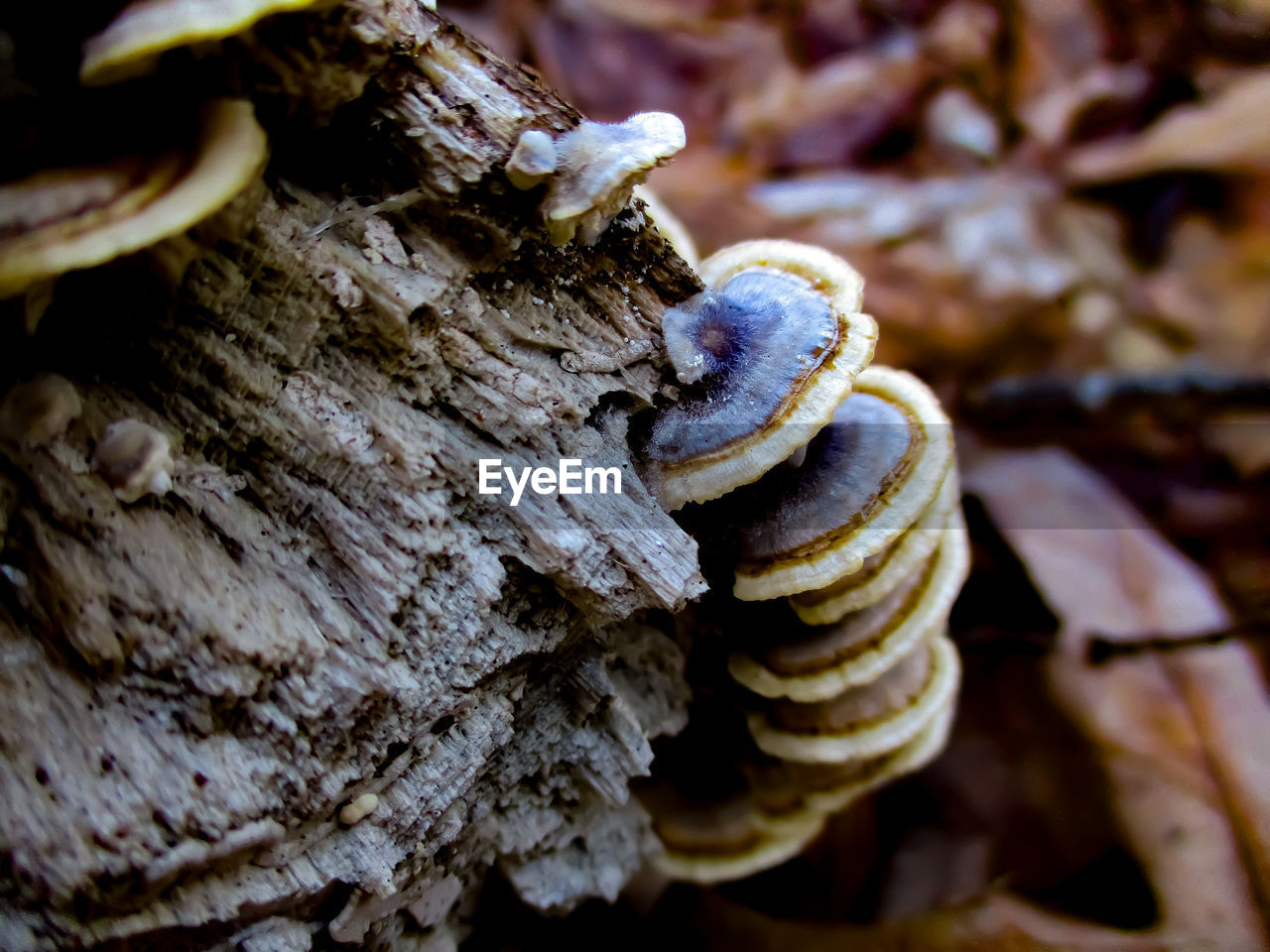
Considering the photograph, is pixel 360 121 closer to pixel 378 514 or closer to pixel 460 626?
pixel 378 514

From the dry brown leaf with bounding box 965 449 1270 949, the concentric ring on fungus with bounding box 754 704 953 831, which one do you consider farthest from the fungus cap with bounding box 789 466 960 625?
the dry brown leaf with bounding box 965 449 1270 949

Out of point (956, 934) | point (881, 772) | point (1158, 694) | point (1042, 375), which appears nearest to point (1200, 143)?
point (1042, 375)

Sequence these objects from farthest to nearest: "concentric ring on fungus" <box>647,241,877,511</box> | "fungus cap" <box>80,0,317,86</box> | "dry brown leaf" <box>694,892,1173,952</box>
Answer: "dry brown leaf" <box>694,892,1173,952</box> → "concentric ring on fungus" <box>647,241,877,511</box> → "fungus cap" <box>80,0,317,86</box>

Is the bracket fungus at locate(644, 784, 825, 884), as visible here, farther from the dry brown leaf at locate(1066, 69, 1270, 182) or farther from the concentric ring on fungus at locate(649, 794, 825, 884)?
the dry brown leaf at locate(1066, 69, 1270, 182)

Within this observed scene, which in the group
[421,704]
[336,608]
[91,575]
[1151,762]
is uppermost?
[91,575]

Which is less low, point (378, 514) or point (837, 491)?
point (378, 514)

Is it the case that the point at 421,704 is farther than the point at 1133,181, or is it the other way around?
the point at 1133,181

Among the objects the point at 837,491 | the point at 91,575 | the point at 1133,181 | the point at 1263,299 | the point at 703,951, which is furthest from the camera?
the point at 1133,181

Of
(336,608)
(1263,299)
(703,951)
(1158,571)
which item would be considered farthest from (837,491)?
(1263,299)
